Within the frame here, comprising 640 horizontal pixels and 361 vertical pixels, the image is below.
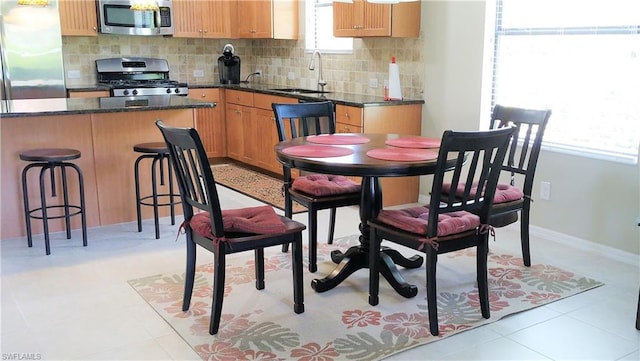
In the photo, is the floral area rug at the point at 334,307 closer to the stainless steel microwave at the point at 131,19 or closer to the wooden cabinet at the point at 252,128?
the wooden cabinet at the point at 252,128

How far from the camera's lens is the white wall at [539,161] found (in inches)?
148

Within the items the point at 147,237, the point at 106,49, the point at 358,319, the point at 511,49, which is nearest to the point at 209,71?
the point at 106,49

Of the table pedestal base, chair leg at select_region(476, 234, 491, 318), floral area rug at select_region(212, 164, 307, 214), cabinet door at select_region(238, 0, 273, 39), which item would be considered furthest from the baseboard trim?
cabinet door at select_region(238, 0, 273, 39)

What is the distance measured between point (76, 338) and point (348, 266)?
1.42m

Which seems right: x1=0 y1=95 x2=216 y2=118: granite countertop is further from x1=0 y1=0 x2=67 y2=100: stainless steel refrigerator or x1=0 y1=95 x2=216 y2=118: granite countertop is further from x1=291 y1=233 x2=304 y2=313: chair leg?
x1=291 y1=233 x2=304 y2=313: chair leg

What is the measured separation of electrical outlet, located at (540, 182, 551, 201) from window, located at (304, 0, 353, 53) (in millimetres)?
2631

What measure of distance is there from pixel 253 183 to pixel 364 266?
2.70 meters

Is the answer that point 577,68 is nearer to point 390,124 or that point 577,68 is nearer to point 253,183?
point 390,124

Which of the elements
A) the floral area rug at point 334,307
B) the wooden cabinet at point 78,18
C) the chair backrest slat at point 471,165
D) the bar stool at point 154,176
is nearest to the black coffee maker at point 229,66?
the wooden cabinet at point 78,18

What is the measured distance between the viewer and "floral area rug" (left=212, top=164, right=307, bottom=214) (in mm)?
5203

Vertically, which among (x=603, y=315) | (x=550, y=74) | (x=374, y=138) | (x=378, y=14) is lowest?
(x=603, y=315)

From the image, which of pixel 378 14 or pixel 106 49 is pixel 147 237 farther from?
pixel 106 49

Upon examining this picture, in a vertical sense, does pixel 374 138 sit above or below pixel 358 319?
above

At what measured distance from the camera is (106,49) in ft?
22.0
